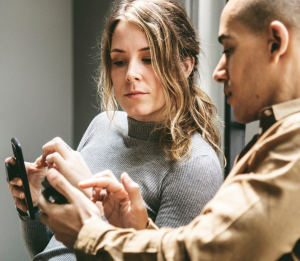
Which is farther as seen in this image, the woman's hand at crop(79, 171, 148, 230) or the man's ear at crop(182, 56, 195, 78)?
the man's ear at crop(182, 56, 195, 78)

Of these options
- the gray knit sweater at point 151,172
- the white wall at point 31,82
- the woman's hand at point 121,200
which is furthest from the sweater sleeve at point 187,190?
the white wall at point 31,82

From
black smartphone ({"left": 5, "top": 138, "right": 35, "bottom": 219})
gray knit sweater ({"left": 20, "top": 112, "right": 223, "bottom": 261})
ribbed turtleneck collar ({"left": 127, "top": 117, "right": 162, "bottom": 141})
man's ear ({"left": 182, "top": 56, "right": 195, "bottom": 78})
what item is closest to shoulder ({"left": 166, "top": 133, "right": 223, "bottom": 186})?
gray knit sweater ({"left": 20, "top": 112, "right": 223, "bottom": 261})

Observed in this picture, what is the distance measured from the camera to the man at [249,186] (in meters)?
0.52

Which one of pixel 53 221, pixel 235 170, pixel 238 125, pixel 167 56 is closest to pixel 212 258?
pixel 235 170

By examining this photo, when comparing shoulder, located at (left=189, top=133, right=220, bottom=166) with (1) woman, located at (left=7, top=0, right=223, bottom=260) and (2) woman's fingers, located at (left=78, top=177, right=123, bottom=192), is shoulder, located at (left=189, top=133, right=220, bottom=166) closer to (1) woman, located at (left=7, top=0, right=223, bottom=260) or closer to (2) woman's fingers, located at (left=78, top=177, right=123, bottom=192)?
(1) woman, located at (left=7, top=0, right=223, bottom=260)

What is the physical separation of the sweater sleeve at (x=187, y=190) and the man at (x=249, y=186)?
317mm

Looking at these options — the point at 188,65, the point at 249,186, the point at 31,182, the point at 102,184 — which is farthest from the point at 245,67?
the point at 31,182

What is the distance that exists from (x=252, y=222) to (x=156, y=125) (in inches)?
26.9

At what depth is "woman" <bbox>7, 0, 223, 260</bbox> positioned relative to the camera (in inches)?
39.2

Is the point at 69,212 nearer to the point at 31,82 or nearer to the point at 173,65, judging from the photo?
the point at 173,65

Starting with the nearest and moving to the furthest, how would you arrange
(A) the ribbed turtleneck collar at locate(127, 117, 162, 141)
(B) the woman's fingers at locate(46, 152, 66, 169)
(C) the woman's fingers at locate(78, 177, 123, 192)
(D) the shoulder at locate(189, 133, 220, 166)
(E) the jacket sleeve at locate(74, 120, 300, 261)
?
(E) the jacket sleeve at locate(74, 120, 300, 261), (C) the woman's fingers at locate(78, 177, 123, 192), (B) the woman's fingers at locate(46, 152, 66, 169), (D) the shoulder at locate(189, 133, 220, 166), (A) the ribbed turtleneck collar at locate(127, 117, 162, 141)

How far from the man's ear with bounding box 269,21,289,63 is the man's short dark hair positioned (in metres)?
0.02

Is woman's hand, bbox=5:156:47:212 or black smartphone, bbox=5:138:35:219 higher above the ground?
black smartphone, bbox=5:138:35:219

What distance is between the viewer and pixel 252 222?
0.52 m
